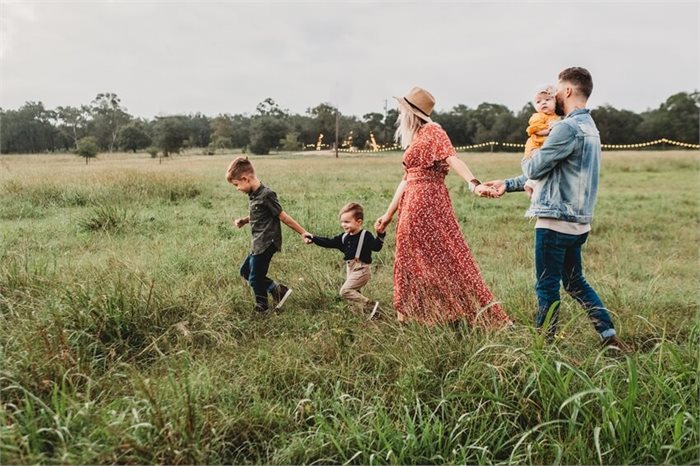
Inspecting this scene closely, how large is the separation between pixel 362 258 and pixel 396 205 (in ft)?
1.94

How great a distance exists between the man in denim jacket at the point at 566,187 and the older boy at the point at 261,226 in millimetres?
2096

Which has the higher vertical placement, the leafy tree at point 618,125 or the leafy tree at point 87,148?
the leafy tree at point 618,125

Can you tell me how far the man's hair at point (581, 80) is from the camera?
3.67m

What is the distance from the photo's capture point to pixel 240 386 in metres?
3.09

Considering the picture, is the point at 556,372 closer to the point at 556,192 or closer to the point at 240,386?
the point at 556,192

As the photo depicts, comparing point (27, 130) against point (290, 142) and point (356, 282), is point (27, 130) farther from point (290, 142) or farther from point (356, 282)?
point (356, 282)

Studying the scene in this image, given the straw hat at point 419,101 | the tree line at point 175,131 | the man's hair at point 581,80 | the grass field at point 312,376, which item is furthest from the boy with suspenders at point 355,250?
the tree line at point 175,131

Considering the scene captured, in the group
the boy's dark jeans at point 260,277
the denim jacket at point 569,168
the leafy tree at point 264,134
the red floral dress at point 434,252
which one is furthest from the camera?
the leafy tree at point 264,134

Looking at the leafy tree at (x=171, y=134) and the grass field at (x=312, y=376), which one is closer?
the grass field at (x=312, y=376)

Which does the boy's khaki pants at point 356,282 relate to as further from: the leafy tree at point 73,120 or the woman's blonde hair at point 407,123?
the leafy tree at point 73,120

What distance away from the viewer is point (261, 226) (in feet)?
15.6

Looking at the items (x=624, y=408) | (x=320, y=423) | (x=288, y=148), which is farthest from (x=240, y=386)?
(x=288, y=148)

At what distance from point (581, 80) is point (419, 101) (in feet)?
4.09

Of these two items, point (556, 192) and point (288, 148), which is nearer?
point (556, 192)
